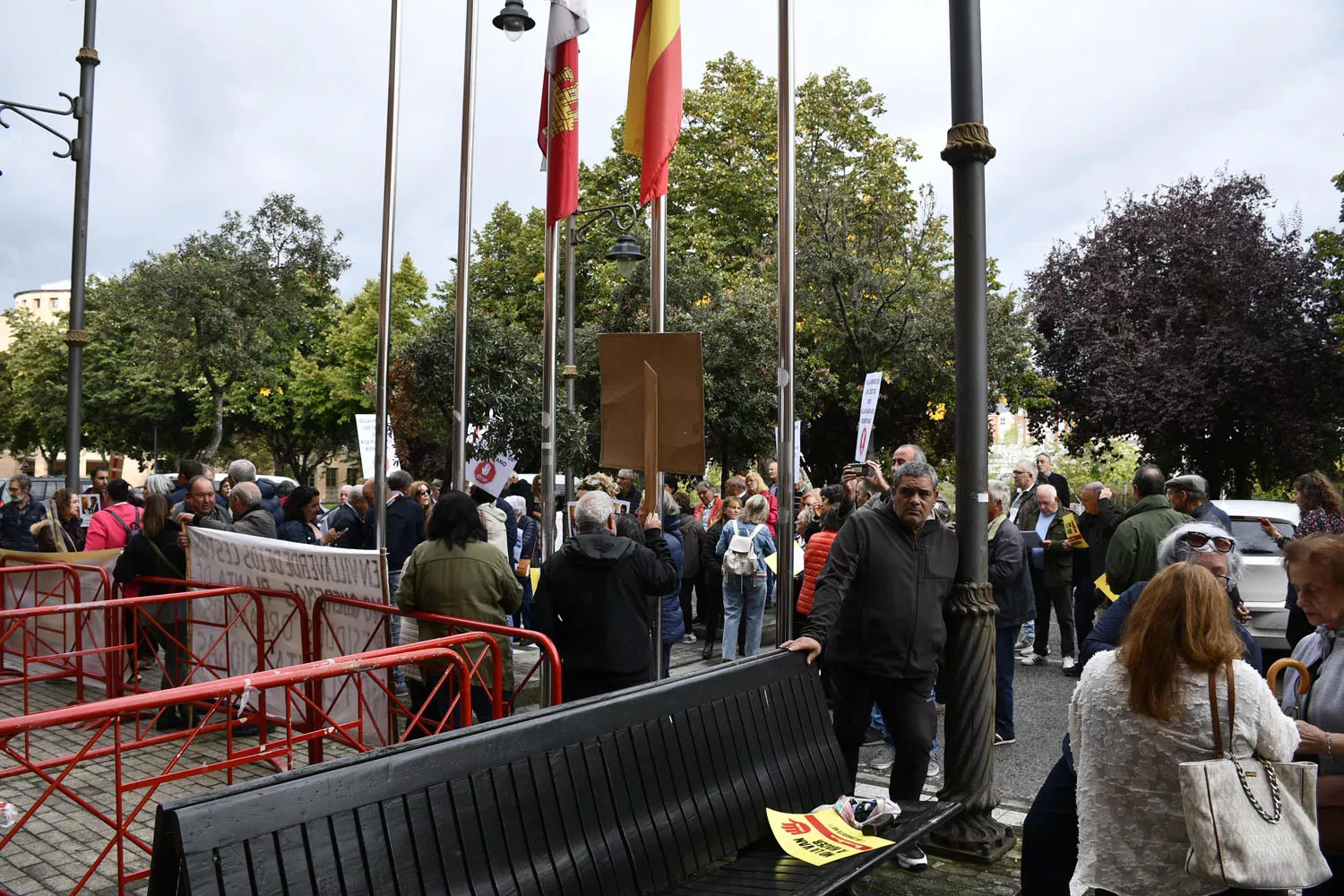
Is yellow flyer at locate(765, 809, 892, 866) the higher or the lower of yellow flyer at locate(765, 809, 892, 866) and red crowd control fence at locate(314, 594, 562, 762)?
the lower

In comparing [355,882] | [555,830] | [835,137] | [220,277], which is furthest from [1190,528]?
[220,277]

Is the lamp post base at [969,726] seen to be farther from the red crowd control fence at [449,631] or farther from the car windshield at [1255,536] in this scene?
the car windshield at [1255,536]

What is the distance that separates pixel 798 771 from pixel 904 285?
820 inches

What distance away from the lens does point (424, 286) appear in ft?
177

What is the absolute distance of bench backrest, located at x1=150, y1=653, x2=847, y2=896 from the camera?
2680 mm

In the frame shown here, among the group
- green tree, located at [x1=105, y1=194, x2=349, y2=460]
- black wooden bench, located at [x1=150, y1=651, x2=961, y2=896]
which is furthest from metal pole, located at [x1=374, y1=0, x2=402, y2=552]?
green tree, located at [x1=105, y1=194, x2=349, y2=460]

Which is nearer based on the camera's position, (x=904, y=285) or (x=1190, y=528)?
(x=1190, y=528)

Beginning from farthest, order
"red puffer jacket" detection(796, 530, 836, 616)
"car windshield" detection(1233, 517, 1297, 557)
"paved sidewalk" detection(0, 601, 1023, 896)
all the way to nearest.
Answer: "car windshield" detection(1233, 517, 1297, 557)
"red puffer jacket" detection(796, 530, 836, 616)
"paved sidewalk" detection(0, 601, 1023, 896)

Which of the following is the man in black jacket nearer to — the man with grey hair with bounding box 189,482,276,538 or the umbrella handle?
the umbrella handle

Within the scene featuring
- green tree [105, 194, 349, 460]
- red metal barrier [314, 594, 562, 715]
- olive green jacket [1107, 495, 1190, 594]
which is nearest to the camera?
red metal barrier [314, 594, 562, 715]

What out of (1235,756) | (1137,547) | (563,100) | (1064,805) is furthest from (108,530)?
(1235,756)

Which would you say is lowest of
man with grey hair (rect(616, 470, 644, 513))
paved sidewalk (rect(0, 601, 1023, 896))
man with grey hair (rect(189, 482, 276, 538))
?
paved sidewalk (rect(0, 601, 1023, 896))

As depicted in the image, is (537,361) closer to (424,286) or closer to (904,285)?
(904,285)

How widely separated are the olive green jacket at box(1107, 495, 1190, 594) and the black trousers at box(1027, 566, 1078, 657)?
296cm
